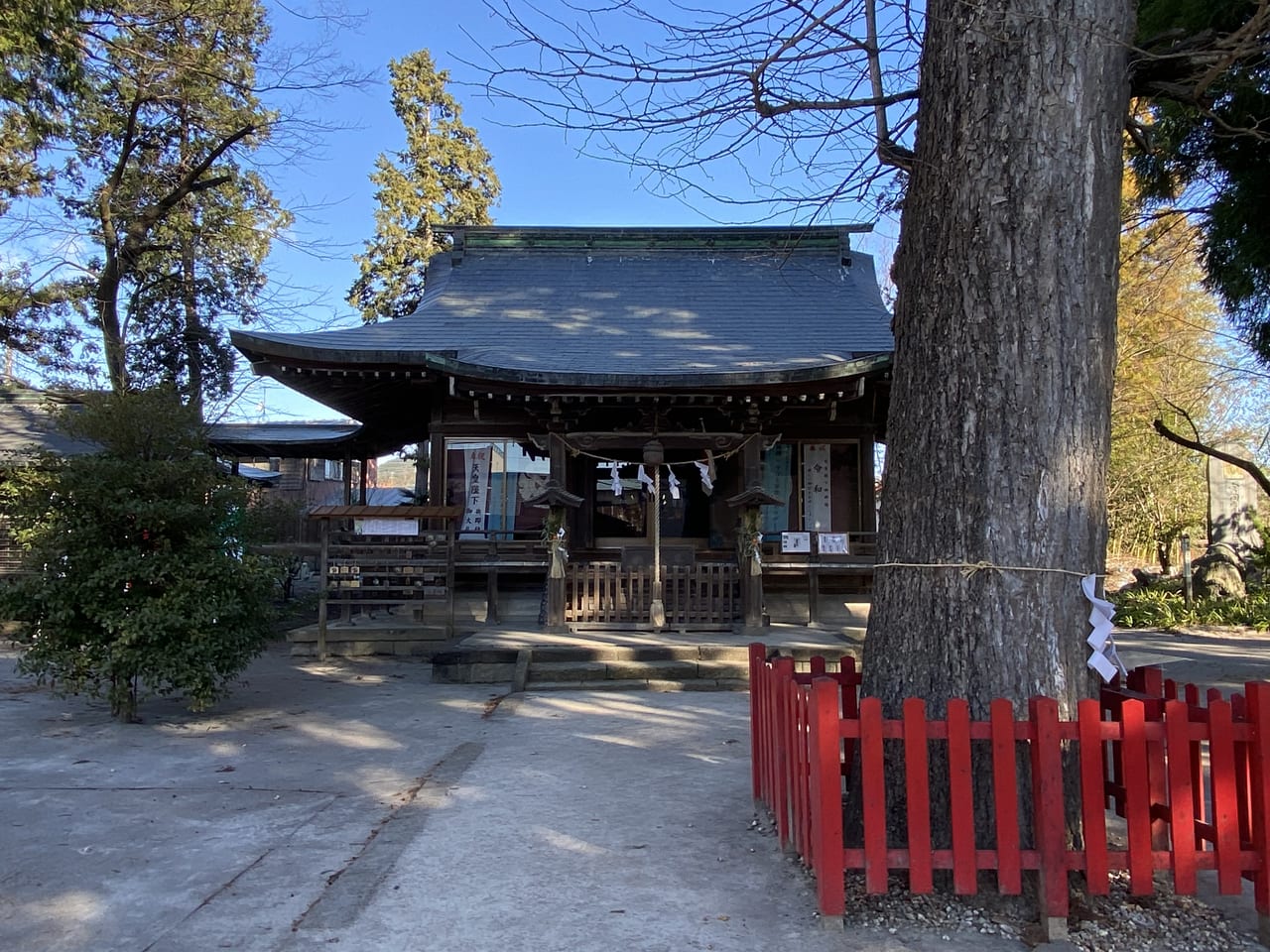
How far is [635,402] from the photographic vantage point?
1131cm

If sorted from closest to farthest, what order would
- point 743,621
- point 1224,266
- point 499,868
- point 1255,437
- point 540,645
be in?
point 499,868, point 1224,266, point 540,645, point 743,621, point 1255,437

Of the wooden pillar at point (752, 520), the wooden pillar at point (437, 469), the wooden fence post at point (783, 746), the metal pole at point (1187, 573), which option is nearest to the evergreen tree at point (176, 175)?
the wooden pillar at point (437, 469)

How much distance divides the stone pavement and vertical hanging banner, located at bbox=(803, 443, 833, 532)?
19.6ft

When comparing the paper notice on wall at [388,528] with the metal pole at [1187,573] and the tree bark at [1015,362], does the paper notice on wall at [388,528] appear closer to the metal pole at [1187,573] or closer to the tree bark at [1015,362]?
the tree bark at [1015,362]

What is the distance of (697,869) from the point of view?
12.3 ft

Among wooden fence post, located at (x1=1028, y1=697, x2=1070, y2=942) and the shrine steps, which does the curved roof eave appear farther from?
wooden fence post, located at (x1=1028, y1=697, x2=1070, y2=942)

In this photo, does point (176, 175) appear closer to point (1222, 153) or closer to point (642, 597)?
point (642, 597)

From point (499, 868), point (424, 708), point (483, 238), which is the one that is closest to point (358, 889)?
point (499, 868)

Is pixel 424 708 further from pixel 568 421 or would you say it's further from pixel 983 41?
pixel 983 41

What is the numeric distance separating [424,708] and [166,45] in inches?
480

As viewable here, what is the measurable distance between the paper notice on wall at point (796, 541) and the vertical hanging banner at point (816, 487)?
1.27 meters

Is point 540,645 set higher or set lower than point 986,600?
lower

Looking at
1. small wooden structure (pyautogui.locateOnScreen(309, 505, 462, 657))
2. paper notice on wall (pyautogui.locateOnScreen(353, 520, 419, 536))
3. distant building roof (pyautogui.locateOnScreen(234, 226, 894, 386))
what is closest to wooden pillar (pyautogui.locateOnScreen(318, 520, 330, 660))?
small wooden structure (pyautogui.locateOnScreen(309, 505, 462, 657))

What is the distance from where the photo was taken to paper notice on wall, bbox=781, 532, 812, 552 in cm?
1159
